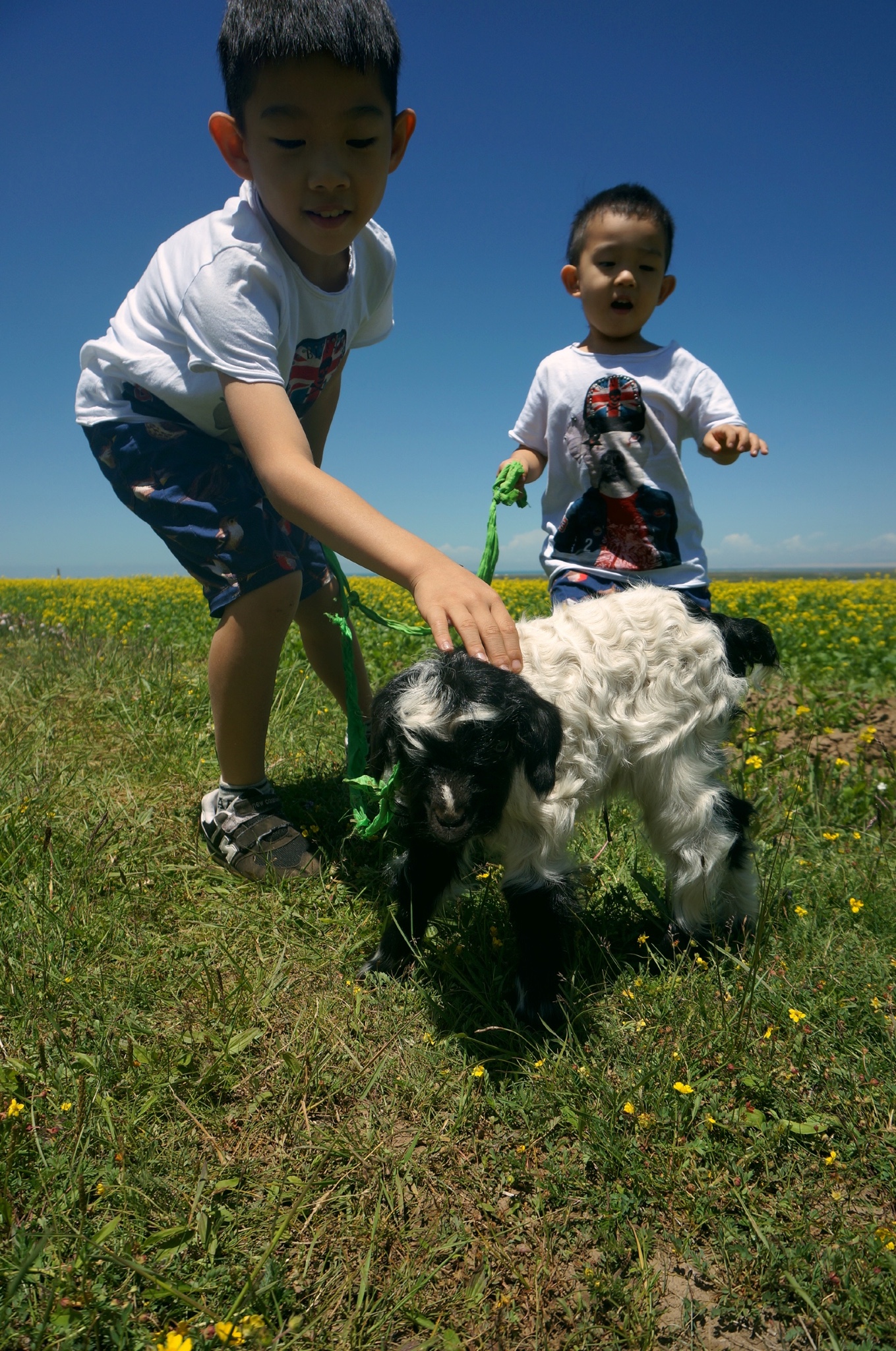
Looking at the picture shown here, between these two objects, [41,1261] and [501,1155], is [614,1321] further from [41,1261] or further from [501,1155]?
[41,1261]

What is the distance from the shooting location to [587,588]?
3.06m

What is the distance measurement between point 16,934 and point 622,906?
2.12 m

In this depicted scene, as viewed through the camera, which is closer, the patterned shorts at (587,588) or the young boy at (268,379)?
the young boy at (268,379)

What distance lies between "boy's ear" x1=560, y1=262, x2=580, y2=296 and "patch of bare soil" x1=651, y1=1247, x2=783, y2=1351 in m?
3.21

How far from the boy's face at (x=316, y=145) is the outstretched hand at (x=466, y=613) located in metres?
1.26

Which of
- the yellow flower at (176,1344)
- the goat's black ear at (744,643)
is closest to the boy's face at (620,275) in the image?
the goat's black ear at (744,643)

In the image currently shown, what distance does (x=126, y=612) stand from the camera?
11188 mm

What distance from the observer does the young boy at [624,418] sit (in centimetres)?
293

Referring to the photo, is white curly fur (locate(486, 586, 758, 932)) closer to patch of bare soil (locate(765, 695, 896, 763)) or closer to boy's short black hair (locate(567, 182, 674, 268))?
boy's short black hair (locate(567, 182, 674, 268))

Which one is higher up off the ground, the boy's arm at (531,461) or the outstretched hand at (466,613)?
the boy's arm at (531,461)

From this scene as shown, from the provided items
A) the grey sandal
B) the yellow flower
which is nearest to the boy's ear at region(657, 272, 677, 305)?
the grey sandal

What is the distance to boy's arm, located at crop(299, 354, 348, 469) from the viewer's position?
3.22 metres

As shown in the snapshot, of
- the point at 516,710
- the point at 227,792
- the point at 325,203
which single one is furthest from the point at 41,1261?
the point at 325,203

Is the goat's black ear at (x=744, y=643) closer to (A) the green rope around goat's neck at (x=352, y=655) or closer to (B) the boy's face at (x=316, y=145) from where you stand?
(A) the green rope around goat's neck at (x=352, y=655)
